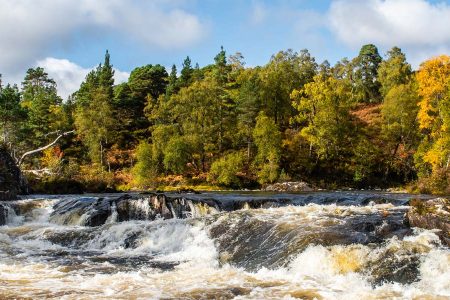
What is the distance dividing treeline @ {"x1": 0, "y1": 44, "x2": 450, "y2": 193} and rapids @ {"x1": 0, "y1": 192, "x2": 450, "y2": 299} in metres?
24.1

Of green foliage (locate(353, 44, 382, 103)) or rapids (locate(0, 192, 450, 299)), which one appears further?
green foliage (locate(353, 44, 382, 103))

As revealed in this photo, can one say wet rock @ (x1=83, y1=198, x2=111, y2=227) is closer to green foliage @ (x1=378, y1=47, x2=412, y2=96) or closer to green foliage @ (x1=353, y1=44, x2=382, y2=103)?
green foliage @ (x1=378, y1=47, x2=412, y2=96)

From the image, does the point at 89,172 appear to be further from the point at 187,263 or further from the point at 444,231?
the point at 444,231

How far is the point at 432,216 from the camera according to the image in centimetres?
1480

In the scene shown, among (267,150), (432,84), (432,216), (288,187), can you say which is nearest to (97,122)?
(267,150)

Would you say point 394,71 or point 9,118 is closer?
point 9,118

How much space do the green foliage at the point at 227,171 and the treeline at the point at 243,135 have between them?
4.5 inches

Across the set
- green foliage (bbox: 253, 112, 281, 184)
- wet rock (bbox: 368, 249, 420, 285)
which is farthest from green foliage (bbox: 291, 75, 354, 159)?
wet rock (bbox: 368, 249, 420, 285)

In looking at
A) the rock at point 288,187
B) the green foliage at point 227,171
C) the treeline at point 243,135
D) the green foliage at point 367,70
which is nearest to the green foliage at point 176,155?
the treeline at point 243,135

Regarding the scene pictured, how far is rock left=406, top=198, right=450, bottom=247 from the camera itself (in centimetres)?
1422

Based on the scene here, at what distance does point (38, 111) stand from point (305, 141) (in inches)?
1502

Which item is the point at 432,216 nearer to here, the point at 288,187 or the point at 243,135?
the point at 288,187

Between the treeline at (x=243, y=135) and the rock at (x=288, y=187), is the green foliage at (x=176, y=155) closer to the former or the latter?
the treeline at (x=243, y=135)

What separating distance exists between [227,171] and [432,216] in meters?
35.2
